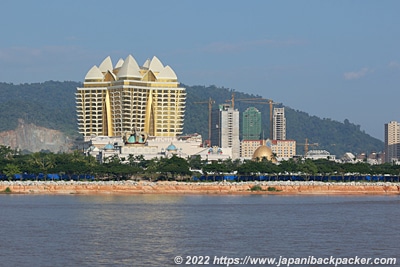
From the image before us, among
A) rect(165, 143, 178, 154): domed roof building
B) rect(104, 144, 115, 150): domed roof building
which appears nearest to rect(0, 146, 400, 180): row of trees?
rect(104, 144, 115, 150): domed roof building

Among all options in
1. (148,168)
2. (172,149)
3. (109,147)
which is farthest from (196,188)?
(109,147)

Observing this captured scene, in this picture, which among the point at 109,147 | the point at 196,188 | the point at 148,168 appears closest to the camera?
the point at 196,188

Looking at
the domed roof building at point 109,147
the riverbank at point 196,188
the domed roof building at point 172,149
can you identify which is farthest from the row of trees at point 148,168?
the domed roof building at point 172,149

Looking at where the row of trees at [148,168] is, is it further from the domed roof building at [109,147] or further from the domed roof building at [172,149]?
the domed roof building at [172,149]

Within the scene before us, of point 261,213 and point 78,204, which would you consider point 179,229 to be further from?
point 78,204

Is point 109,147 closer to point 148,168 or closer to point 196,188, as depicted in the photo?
point 148,168

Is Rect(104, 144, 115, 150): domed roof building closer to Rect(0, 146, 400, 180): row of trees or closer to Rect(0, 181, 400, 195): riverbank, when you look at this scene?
Rect(0, 146, 400, 180): row of trees

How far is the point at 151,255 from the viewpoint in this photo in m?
54.4

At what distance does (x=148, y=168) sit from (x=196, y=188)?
16820 mm

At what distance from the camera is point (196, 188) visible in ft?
453

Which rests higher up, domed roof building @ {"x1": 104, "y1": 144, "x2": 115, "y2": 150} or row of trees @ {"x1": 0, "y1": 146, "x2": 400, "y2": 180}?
domed roof building @ {"x1": 104, "y1": 144, "x2": 115, "y2": 150}

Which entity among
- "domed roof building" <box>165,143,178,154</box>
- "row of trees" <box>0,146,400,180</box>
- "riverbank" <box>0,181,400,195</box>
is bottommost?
"riverbank" <box>0,181,400,195</box>

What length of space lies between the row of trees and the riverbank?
9010mm

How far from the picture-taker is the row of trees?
146250 mm
